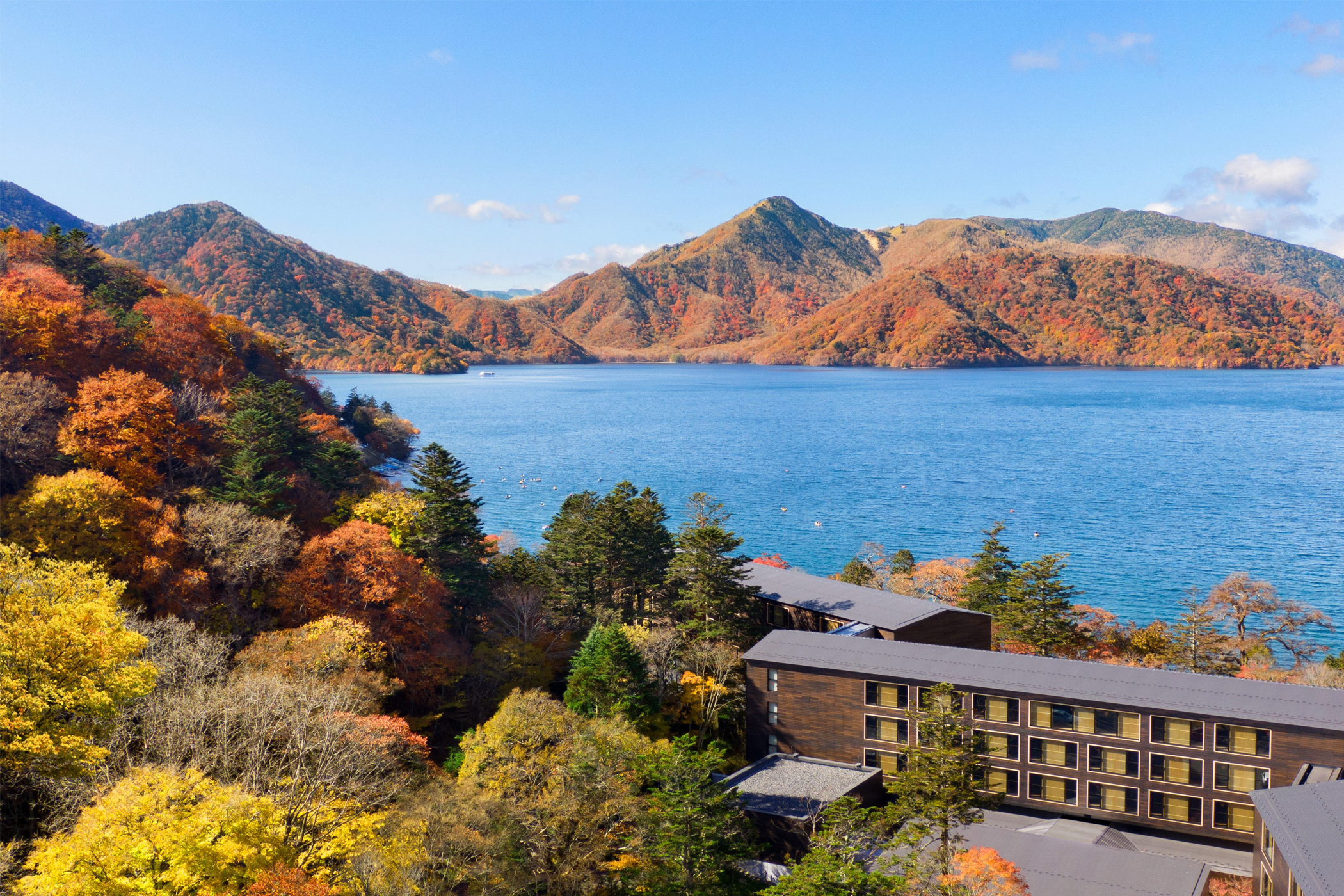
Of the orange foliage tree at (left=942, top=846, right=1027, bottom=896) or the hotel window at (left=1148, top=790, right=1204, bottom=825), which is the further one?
the hotel window at (left=1148, top=790, right=1204, bottom=825)

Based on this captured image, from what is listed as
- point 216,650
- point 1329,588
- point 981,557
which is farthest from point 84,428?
point 1329,588

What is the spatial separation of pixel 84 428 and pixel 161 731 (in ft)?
69.2

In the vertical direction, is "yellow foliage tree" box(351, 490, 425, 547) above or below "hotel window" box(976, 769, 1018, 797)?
above

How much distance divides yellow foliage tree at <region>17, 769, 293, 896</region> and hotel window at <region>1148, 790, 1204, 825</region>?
27.8m

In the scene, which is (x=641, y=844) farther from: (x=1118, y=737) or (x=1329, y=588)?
(x=1329, y=588)

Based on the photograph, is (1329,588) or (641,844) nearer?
(641,844)

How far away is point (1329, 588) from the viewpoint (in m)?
56.1

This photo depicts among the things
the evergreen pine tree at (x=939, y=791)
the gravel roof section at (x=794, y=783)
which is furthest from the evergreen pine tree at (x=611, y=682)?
the evergreen pine tree at (x=939, y=791)

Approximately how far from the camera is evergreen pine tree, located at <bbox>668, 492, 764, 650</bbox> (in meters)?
39.2

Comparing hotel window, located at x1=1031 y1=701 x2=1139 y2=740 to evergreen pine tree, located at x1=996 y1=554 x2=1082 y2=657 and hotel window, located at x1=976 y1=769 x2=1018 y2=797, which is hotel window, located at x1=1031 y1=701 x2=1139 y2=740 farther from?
evergreen pine tree, located at x1=996 y1=554 x2=1082 y2=657

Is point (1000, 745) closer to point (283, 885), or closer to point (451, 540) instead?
point (283, 885)

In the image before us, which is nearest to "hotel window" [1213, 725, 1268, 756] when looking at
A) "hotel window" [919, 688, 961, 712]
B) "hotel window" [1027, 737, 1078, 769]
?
"hotel window" [1027, 737, 1078, 769]

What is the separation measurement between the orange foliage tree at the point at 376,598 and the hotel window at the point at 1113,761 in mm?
24457

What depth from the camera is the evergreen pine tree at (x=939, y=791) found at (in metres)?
23.0
